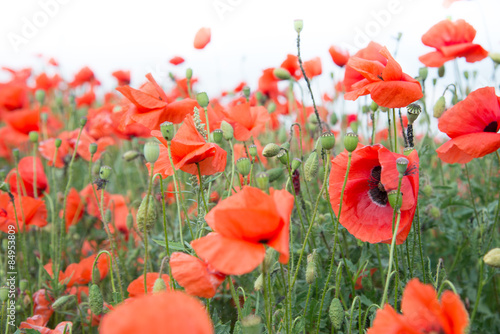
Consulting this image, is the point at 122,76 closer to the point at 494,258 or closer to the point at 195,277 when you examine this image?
the point at 195,277

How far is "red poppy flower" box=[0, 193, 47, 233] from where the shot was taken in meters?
1.55

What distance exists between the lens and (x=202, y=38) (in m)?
2.05

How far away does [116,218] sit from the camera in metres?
2.10

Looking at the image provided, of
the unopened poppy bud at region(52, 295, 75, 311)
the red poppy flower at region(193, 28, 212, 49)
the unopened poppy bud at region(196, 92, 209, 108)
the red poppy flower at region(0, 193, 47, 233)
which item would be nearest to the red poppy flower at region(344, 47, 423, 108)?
the unopened poppy bud at region(196, 92, 209, 108)

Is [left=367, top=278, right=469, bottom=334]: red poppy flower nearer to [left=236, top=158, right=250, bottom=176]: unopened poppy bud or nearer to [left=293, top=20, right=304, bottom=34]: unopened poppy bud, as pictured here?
[left=236, top=158, right=250, bottom=176]: unopened poppy bud

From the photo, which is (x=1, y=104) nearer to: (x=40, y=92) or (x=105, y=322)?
(x=40, y=92)

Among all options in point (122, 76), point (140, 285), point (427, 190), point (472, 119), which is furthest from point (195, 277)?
point (122, 76)

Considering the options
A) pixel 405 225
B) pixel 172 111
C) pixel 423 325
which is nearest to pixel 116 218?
pixel 172 111

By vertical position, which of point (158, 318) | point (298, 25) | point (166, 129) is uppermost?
point (298, 25)

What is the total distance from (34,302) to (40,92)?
4.93 ft

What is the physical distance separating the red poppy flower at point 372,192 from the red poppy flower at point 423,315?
31cm

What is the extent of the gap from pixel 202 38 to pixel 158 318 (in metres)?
1.77

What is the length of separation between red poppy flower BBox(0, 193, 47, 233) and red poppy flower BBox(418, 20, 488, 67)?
1.53m

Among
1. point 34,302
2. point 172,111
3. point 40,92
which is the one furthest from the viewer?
point 40,92
